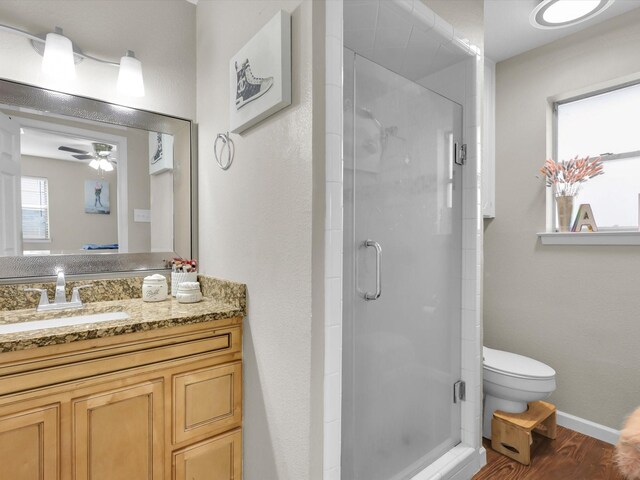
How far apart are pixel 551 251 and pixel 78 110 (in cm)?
281

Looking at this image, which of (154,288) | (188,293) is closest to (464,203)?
(188,293)

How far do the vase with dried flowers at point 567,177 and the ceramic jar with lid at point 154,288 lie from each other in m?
2.38

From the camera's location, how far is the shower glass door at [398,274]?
1358 millimetres

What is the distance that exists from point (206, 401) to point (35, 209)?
1.12m

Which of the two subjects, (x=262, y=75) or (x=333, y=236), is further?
Answer: (x=262, y=75)

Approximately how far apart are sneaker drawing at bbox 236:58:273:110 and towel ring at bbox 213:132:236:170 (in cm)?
19

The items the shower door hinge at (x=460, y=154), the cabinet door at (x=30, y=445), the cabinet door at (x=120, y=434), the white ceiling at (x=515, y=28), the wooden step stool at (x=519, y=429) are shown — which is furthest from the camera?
the white ceiling at (x=515, y=28)

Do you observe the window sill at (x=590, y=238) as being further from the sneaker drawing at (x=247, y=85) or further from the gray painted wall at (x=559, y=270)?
the sneaker drawing at (x=247, y=85)

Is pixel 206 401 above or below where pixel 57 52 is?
below

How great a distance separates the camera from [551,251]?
2266mm

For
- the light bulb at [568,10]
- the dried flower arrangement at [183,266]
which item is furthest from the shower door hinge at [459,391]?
the light bulb at [568,10]

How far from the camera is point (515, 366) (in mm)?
1977

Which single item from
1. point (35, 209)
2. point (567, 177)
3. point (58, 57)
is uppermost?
point (58, 57)

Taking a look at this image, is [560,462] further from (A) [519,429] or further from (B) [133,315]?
(B) [133,315]
